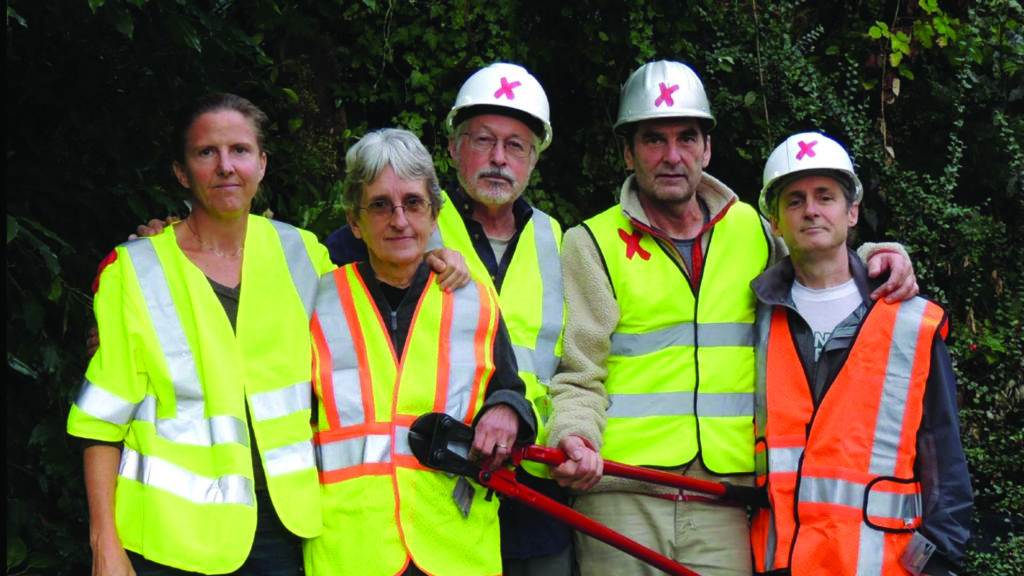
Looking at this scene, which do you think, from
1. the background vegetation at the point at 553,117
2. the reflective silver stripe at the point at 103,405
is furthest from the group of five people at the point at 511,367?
the background vegetation at the point at 553,117

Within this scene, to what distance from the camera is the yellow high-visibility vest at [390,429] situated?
3.02 meters

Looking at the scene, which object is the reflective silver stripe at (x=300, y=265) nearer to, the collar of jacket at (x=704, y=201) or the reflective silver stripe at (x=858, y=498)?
the collar of jacket at (x=704, y=201)

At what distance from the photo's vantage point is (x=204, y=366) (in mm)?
2893

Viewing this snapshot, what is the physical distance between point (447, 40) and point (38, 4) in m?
2.44

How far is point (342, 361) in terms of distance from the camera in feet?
10.3

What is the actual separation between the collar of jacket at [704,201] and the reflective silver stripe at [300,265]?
1.17 m

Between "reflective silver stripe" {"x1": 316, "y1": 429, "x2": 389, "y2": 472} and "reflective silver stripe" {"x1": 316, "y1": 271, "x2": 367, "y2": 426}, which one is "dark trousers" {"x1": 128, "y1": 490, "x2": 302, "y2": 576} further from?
"reflective silver stripe" {"x1": 316, "y1": 271, "x2": 367, "y2": 426}

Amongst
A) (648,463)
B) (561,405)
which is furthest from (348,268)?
(648,463)

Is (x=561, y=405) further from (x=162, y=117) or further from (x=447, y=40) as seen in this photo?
(x=447, y=40)

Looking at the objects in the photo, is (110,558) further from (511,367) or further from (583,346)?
(583,346)

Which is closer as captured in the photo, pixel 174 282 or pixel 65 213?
pixel 174 282

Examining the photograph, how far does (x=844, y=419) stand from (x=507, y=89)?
1536 mm

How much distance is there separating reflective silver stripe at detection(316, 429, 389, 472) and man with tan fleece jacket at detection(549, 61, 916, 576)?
662mm

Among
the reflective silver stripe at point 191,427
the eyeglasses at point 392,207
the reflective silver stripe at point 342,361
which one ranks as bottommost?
the reflective silver stripe at point 191,427
